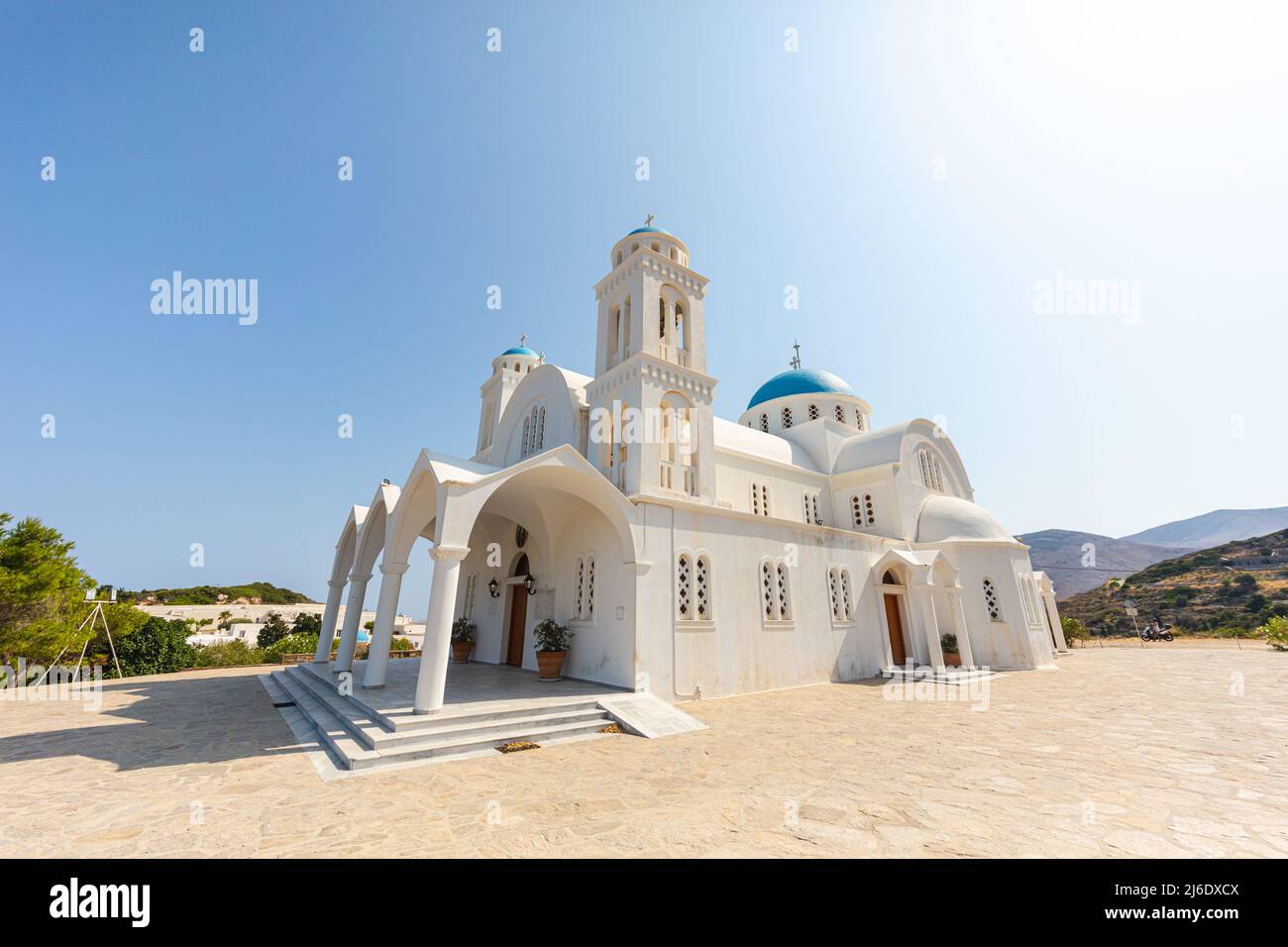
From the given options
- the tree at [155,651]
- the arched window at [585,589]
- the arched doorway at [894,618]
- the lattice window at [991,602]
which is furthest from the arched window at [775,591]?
the tree at [155,651]

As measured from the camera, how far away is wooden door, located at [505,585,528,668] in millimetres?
14789

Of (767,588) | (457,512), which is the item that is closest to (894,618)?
(767,588)

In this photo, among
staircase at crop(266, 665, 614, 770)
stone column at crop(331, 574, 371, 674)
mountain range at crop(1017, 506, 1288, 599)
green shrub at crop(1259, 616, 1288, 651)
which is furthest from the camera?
mountain range at crop(1017, 506, 1288, 599)

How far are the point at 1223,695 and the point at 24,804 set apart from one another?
19.4 metres

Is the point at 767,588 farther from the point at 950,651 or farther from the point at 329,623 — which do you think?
the point at 329,623

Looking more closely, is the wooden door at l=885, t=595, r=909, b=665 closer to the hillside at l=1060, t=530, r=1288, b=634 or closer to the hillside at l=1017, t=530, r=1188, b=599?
the hillside at l=1060, t=530, r=1288, b=634

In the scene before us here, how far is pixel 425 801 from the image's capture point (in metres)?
5.09

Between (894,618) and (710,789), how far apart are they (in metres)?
13.9

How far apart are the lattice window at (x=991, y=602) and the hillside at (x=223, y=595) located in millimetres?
61715

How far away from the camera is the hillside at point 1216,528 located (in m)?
134

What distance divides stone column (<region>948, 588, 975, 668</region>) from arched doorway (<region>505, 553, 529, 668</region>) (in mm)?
13377

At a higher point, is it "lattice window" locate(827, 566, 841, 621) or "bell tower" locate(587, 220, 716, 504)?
"bell tower" locate(587, 220, 716, 504)

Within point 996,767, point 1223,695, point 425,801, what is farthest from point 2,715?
point 1223,695

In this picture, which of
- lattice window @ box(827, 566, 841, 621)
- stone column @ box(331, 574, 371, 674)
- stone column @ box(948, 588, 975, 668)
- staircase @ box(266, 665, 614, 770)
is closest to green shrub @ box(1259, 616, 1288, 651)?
stone column @ box(948, 588, 975, 668)
